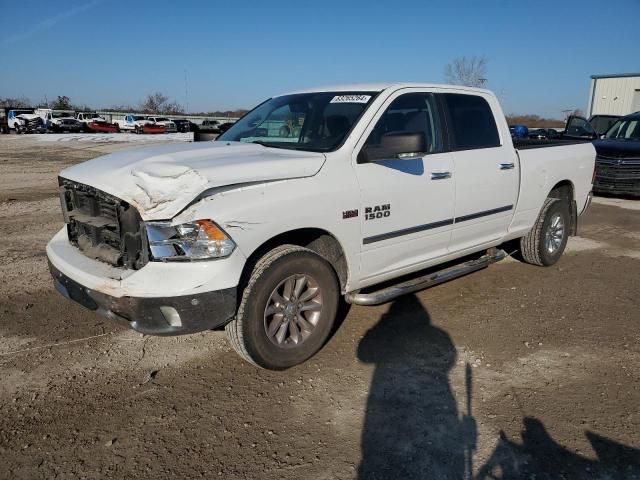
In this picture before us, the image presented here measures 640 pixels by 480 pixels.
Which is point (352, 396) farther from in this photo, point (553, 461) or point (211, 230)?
point (211, 230)

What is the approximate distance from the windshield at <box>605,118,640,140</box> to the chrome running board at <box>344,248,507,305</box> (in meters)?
8.95

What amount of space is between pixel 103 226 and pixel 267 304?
3.84 ft

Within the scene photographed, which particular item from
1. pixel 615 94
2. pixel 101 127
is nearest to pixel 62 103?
pixel 101 127

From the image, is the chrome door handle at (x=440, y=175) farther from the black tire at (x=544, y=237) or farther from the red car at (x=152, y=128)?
the red car at (x=152, y=128)

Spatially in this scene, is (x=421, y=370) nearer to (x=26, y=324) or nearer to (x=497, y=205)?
(x=497, y=205)

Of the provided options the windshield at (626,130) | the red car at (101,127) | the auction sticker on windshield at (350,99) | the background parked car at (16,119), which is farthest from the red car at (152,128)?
the auction sticker on windshield at (350,99)

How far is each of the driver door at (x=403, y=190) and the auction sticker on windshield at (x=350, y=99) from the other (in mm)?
178

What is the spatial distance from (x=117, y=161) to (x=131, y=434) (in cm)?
180

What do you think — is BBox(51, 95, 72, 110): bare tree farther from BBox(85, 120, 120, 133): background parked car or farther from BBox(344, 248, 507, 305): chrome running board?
BBox(344, 248, 507, 305): chrome running board

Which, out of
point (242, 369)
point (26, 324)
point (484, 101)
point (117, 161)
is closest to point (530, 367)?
point (242, 369)

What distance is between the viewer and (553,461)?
101 inches

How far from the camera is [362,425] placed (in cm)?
287

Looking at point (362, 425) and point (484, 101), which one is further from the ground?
point (484, 101)

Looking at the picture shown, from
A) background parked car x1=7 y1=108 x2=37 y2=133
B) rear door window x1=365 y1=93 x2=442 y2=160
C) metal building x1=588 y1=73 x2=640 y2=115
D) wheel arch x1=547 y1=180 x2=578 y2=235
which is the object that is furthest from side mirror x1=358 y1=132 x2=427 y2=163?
background parked car x1=7 y1=108 x2=37 y2=133
